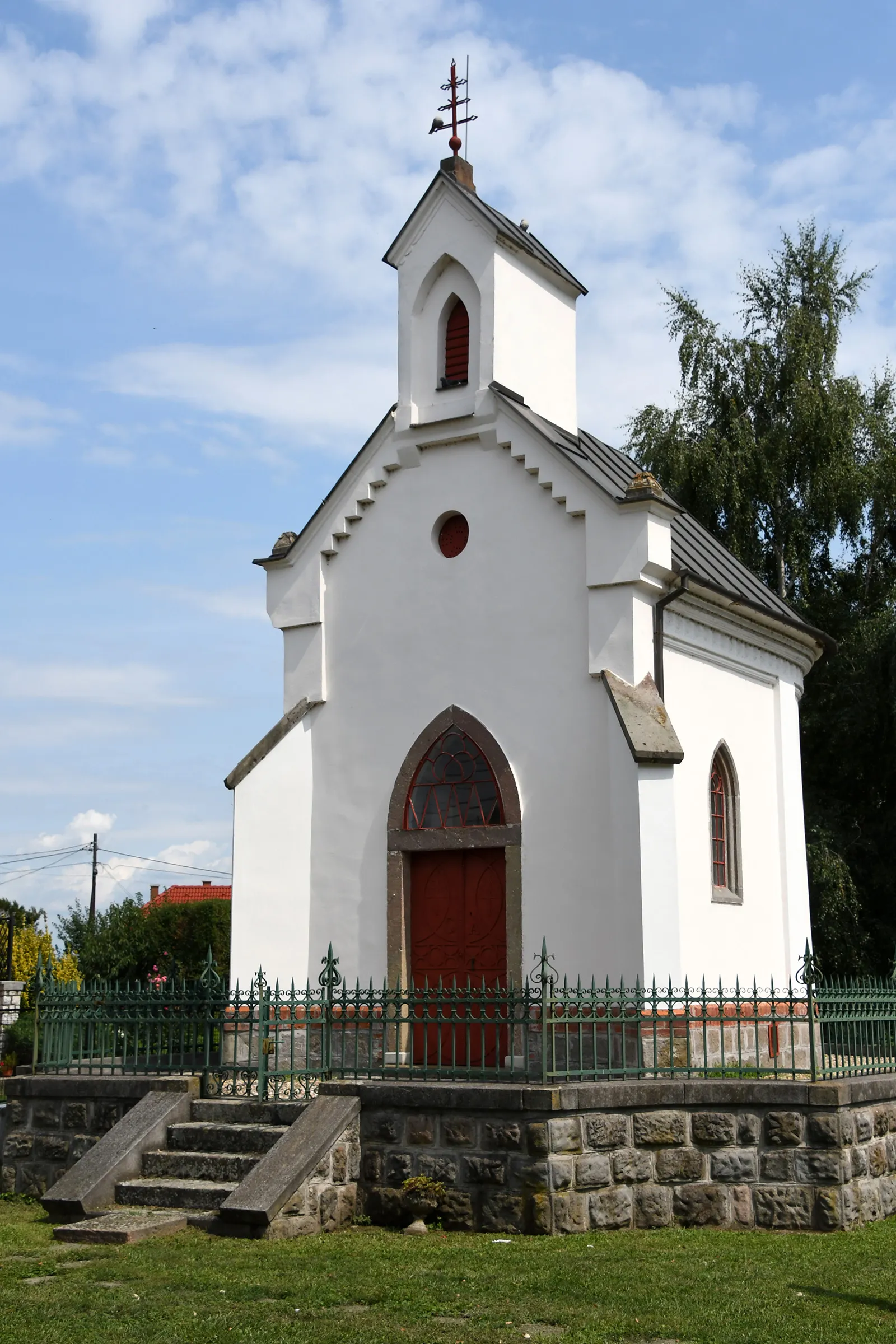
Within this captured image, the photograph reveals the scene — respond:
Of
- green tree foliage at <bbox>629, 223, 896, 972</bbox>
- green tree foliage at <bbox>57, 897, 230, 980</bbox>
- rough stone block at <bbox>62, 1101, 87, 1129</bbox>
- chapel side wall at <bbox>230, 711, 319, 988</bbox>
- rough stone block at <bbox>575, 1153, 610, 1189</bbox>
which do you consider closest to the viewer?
rough stone block at <bbox>575, 1153, 610, 1189</bbox>

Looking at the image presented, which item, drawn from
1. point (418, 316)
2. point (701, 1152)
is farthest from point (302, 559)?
point (701, 1152)

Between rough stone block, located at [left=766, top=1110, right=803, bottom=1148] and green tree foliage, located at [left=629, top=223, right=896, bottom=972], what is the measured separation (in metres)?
13.7

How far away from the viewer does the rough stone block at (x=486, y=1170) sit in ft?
35.8

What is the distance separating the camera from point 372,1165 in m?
11.5

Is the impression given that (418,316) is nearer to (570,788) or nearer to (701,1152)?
(570,788)

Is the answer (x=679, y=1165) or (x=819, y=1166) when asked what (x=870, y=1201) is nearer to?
(x=819, y=1166)

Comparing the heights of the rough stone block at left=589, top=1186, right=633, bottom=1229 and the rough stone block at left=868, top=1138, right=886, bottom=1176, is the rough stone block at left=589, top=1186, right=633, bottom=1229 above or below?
below

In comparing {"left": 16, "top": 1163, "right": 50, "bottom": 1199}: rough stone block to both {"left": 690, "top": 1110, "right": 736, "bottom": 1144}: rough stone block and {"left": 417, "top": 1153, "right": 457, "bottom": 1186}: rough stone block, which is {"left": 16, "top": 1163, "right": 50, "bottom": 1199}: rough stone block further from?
{"left": 690, "top": 1110, "right": 736, "bottom": 1144}: rough stone block

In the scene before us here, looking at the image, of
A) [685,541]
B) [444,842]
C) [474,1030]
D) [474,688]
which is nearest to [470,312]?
[685,541]

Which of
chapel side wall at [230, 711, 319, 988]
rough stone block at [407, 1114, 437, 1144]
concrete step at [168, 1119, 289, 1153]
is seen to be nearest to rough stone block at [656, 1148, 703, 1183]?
rough stone block at [407, 1114, 437, 1144]

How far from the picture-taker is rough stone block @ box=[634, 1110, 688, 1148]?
444 inches

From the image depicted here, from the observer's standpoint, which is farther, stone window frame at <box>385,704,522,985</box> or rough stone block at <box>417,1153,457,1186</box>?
stone window frame at <box>385,704,522,985</box>

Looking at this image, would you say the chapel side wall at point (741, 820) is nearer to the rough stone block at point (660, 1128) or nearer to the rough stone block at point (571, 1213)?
the rough stone block at point (660, 1128)

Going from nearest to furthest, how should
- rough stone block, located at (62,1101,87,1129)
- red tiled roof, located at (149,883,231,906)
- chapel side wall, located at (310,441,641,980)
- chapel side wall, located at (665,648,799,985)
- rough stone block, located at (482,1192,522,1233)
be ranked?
rough stone block, located at (482,1192,522,1233)
rough stone block, located at (62,1101,87,1129)
chapel side wall, located at (310,441,641,980)
chapel side wall, located at (665,648,799,985)
red tiled roof, located at (149,883,231,906)
